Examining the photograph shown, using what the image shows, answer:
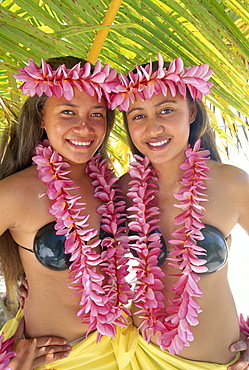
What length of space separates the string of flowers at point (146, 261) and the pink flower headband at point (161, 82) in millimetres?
418

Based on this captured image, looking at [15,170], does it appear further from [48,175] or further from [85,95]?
[85,95]

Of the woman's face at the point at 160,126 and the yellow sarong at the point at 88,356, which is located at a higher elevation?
the woman's face at the point at 160,126

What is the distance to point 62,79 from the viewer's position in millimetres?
1915

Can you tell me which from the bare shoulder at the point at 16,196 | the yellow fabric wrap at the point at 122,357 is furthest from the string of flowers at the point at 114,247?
the bare shoulder at the point at 16,196

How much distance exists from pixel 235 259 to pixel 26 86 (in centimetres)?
561

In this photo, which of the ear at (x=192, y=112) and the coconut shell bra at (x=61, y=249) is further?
the ear at (x=192, y=112)

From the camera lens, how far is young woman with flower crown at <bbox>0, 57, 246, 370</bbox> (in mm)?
1900

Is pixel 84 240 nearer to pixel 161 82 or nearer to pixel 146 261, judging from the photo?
pixel 146 261

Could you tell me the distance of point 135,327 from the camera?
6.89 feet

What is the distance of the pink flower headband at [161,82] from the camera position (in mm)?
1904

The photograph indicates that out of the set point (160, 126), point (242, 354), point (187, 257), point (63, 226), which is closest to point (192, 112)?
point (160, 126)

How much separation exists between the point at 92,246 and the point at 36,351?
1.71ft

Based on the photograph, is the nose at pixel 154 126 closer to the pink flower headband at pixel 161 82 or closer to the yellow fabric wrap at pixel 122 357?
the pink flower headband at pixel 161 82

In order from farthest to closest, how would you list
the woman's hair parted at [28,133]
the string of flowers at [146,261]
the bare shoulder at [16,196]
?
the woman's hair parted at [28,133], the string of flowers at [146,261], the bare shoulder at [16,196]
